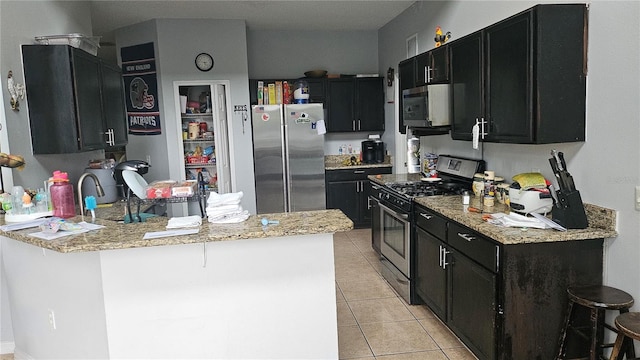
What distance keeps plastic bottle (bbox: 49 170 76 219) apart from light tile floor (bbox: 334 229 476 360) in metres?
2.04

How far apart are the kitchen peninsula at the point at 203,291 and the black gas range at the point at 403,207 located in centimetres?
124

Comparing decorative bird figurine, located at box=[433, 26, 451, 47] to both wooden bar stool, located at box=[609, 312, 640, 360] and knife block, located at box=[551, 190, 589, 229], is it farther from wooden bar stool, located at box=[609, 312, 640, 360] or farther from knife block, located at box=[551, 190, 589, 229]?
wooden bar stool, located at box=[609, 312, 640, 360]

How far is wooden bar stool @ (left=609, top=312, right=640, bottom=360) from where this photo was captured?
6.09 feet

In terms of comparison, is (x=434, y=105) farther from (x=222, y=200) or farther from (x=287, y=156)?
(x=287, y=156)

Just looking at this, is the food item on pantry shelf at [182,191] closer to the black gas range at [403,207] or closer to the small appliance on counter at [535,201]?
the black gas range at [403,207]

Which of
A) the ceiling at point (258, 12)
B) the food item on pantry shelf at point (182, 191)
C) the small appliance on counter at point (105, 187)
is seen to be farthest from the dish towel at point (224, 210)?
the ceiling at point (258, 12)

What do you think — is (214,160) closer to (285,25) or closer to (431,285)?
(285,25)

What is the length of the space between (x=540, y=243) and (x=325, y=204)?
396 cm

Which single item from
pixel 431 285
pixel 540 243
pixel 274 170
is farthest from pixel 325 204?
pixel 540 243

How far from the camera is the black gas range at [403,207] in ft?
11.8

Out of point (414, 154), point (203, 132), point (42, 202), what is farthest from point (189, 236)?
point (203, 132)

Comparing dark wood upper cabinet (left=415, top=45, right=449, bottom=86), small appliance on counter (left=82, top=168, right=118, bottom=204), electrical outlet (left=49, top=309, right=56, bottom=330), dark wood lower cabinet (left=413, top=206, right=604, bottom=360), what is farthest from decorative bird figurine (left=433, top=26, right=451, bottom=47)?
electrical outlet (left=49, top=309, right=56, bottom=330)

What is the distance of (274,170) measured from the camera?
590 cm

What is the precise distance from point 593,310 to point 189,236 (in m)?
2.02
